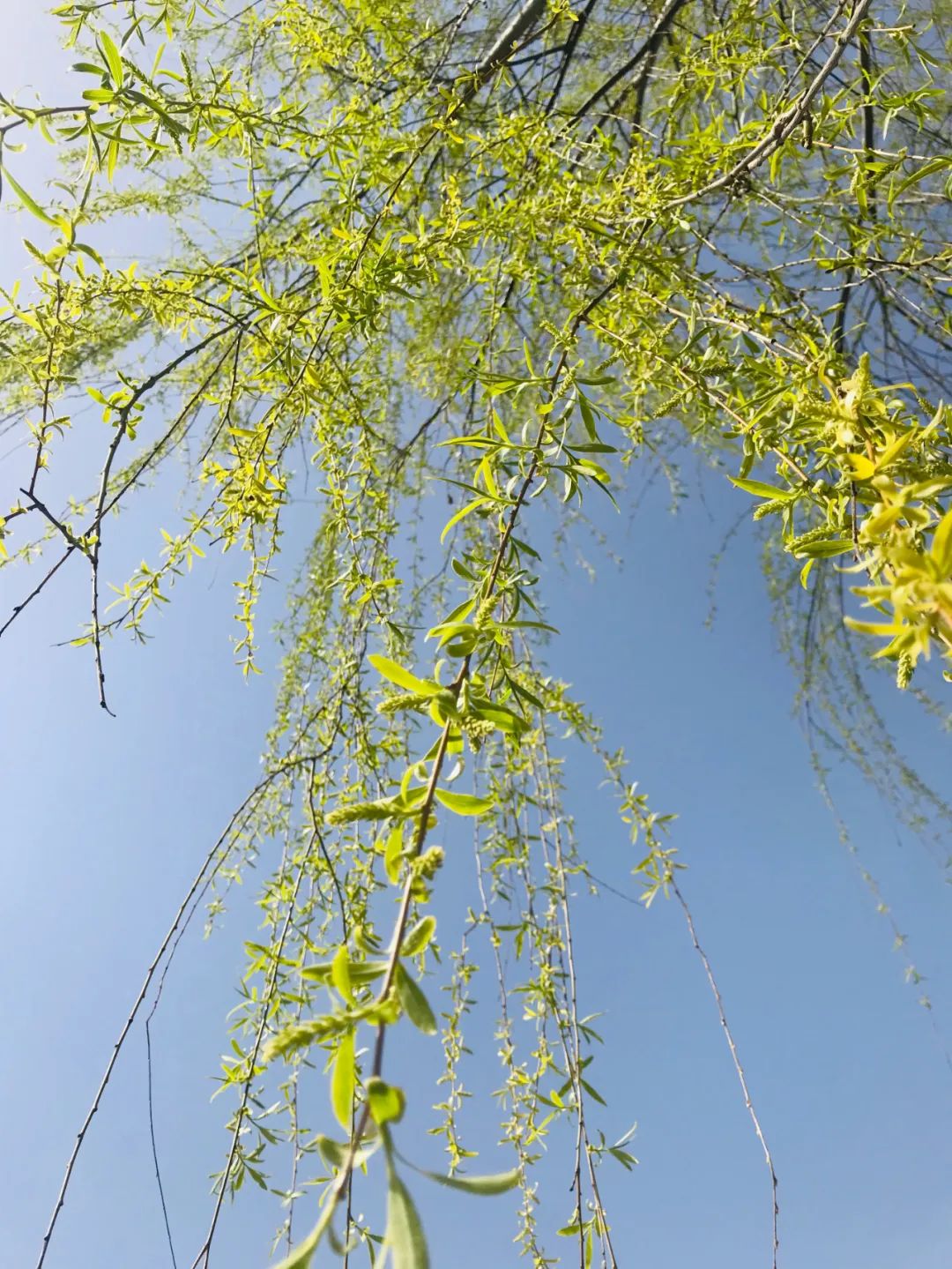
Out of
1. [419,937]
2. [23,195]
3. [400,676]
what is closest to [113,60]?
[23,195]

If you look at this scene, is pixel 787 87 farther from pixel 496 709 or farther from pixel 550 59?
pixel 550 59

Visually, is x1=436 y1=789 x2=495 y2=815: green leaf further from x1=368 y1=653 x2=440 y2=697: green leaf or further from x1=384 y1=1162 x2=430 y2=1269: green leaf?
x1=384 y1=1162 x2=430 y2=1269: green leaf

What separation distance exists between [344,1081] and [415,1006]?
36 millimetres

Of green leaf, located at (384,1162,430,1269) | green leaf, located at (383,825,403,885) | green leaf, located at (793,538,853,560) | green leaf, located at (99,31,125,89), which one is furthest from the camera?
green leaf, located at (99,31,125,89)

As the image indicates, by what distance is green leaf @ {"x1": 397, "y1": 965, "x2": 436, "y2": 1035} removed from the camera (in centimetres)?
31

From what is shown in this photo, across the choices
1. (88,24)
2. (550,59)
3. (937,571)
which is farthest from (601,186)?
(550,59)

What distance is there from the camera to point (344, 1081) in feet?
0.97

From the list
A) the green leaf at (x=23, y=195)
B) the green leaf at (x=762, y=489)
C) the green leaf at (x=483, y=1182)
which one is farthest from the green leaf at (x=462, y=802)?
the green leaf at (x=23, y=195)

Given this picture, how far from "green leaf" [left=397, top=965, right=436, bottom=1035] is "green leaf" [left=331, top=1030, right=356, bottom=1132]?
0.02m

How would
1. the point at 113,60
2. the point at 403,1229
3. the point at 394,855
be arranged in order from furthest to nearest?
the point at 113,60
the point at 394,855
the point at 403,1229

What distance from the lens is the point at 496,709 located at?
45 centimetres

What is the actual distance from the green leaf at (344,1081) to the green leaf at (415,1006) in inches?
1.0

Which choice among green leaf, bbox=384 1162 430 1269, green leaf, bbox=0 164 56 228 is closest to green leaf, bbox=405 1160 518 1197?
green leaf, bbox=384 1162 430 1269

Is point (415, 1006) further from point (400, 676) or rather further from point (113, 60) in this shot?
point (113, 60)
